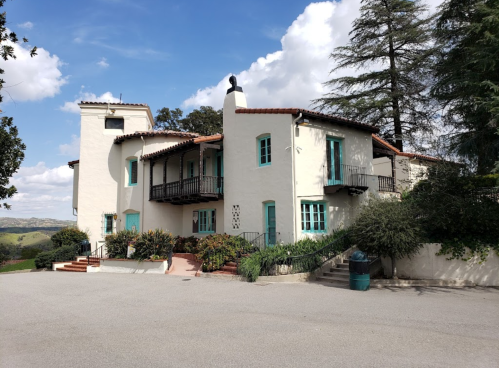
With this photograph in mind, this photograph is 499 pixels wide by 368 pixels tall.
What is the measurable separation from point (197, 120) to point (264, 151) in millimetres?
21586

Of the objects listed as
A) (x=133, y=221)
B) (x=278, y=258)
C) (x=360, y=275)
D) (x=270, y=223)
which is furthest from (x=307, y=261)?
(x=133, y=221)

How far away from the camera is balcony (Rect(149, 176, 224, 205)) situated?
18259 mm

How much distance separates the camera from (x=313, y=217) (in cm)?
1625

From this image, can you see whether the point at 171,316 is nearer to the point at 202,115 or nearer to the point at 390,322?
the point at 390,322

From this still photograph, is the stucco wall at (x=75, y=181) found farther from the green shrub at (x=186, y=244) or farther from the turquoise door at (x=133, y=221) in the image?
the green shrub at (x=186, y=244)

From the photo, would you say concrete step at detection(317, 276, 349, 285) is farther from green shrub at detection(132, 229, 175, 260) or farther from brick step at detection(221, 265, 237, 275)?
green shrub at detection(132, 229, 175, 260)

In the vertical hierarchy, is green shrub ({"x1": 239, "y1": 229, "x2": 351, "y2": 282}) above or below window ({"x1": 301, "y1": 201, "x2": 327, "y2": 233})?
below

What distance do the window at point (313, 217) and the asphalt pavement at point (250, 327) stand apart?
3741 millimetres

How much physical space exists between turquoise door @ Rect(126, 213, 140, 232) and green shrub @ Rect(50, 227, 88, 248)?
2.54 m

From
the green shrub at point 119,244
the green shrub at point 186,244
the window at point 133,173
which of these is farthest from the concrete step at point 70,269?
the window at point 133,173

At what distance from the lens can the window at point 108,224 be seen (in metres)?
24.0

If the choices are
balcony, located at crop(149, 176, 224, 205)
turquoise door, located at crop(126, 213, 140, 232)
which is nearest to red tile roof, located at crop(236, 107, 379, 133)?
balcony, located at crop(149, 176, 224, 205)

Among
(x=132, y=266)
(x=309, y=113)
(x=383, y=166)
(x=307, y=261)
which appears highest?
(x=309, y=113)

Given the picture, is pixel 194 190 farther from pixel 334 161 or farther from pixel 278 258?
pixel 334 161
